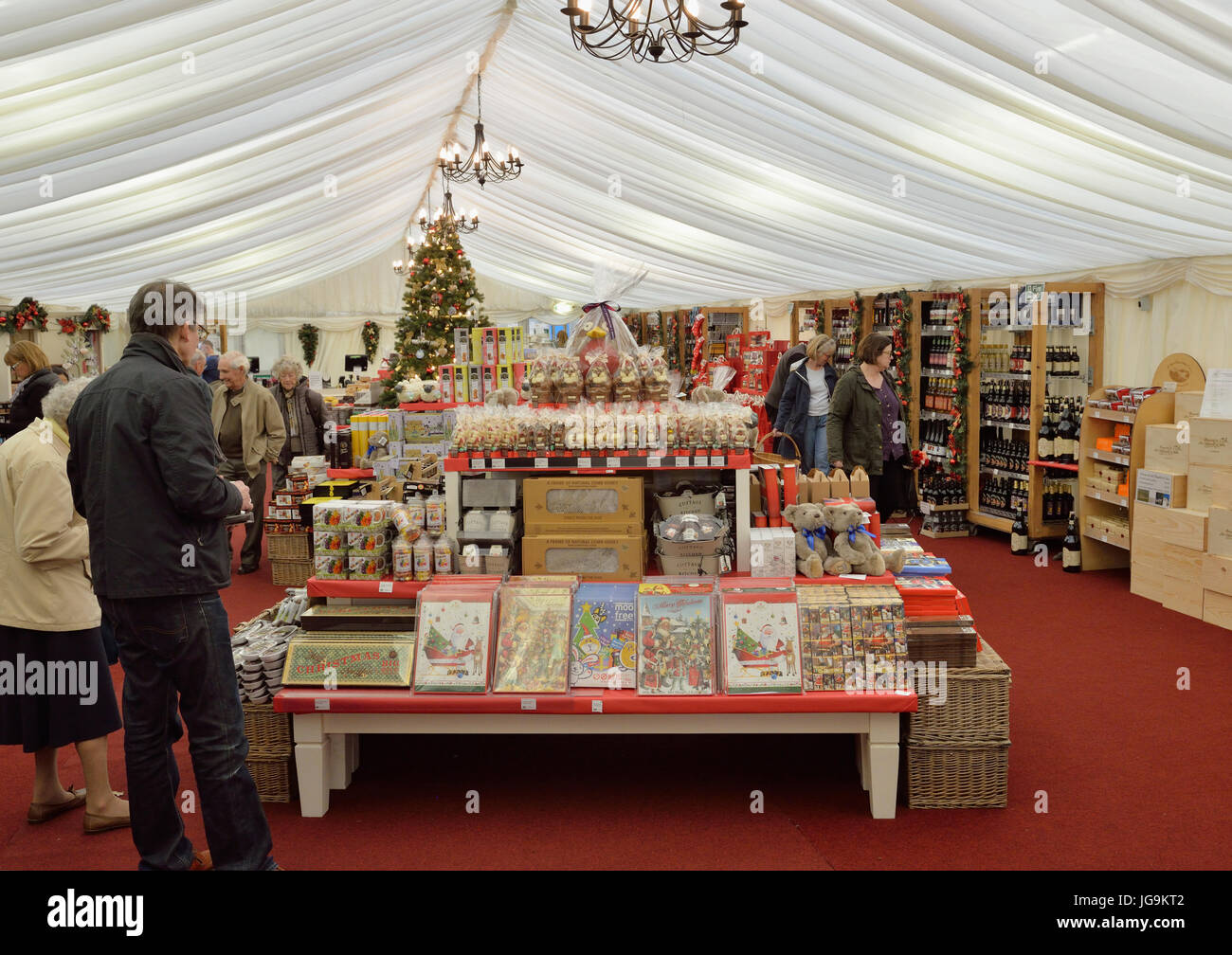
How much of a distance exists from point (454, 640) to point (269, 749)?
884 millimetres

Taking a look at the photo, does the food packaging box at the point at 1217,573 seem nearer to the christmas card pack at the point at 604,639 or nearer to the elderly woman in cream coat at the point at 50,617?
the christmas card pack at the point at 604,639

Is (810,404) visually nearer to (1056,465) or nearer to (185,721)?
(1056,465)

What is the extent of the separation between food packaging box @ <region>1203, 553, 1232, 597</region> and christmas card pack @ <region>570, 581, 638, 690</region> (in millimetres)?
4151

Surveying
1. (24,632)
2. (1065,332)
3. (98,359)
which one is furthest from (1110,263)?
(98,359)

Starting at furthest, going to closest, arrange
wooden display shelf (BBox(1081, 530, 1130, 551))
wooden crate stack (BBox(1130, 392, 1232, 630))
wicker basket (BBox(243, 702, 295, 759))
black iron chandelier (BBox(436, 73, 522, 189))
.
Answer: black iron chandelier (BBox(436, 73, 522, 189)) < wooden display shelf (BBox(1081, 530, 1130, 551)) < wooden crate stack (BBox(1130, 392, 1232, 630)) < wicker basket (BBox(243, 702, 295, 759))

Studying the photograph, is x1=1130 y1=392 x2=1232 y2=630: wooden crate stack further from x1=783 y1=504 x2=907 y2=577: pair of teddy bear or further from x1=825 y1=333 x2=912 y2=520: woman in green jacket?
x1=783 y1=504 x2=907 y2=577: pair of teddy bear

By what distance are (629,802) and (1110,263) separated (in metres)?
6.40

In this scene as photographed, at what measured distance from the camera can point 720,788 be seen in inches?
155

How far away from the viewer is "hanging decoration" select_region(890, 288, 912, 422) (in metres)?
9.85

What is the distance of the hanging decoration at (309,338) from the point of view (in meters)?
23.1

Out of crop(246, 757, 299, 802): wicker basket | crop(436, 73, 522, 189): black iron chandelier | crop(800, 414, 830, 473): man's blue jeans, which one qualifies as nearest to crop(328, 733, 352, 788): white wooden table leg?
crop(246, 757, 299, 802): wicker basket
